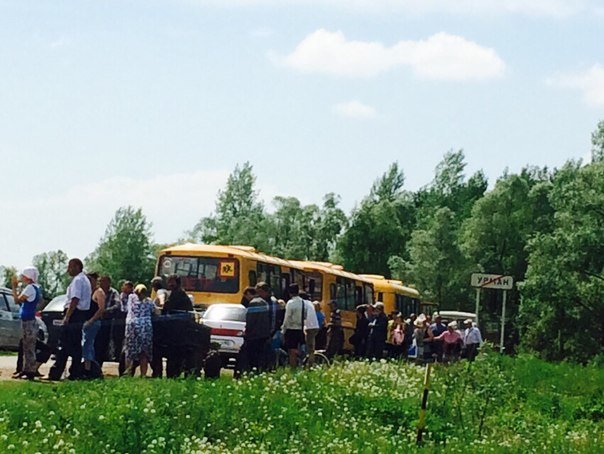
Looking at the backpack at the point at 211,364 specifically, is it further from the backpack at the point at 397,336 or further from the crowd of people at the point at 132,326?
the backpack at the point at 397,336

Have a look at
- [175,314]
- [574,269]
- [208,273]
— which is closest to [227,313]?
[175,314]

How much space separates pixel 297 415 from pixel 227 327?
11706 mm

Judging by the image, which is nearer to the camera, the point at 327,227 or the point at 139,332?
the point at 139,332

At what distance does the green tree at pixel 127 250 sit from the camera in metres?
122

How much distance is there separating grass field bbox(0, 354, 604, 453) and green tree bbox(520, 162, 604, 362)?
1775 inches

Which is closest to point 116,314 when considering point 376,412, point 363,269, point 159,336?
point 159,336

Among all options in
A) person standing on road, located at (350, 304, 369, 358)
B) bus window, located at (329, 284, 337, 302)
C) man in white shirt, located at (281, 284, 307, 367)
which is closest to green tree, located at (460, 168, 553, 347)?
bus window, located at (329, 284, 337, 302)

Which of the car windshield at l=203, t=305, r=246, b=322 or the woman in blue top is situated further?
the car windshield at l=203, t=305, r=246, b=322

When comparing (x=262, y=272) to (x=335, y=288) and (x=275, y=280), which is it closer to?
(x=275, y=280)

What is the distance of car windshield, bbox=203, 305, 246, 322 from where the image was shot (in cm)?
2712

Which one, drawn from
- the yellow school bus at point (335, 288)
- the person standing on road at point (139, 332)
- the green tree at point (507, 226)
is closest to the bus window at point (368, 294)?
the yellow school bus at point (335, 288)

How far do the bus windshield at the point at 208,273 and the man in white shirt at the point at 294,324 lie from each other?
1214 centimetres

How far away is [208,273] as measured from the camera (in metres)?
35.6

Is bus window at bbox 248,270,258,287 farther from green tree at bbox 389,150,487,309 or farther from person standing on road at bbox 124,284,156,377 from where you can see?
green tree at bbox 389,150,487,309
